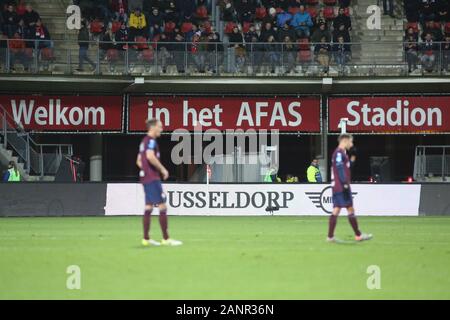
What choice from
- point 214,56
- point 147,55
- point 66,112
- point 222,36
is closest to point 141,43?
point 147,55

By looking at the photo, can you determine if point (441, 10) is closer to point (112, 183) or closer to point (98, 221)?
point (112, 183)

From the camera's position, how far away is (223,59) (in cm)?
3538

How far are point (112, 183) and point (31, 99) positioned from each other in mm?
9028

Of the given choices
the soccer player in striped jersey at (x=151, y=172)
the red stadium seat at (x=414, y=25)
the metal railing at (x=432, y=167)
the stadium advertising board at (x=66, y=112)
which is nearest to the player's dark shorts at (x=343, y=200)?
the soccer player in striped jersey at (x=151, y=172)

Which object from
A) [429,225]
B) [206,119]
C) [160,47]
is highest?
[160,47]

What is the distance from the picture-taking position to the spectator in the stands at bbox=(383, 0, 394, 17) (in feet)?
127

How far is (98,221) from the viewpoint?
26359 mm

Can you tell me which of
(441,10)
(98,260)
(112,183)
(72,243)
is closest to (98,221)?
(112,183)

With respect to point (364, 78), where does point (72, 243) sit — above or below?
below

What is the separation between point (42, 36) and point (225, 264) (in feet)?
76.6

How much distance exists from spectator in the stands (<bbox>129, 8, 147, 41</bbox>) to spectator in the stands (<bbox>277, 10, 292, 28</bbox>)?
5.29 m

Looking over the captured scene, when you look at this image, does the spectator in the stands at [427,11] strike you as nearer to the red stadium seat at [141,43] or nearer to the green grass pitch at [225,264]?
the red stadium seat at [141,43]

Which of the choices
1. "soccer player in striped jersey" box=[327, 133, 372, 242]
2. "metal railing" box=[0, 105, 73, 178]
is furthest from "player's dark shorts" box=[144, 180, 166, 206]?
"metal railing" box=[0, 105, 73, 178]

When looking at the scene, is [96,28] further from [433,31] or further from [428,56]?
[433,31]
